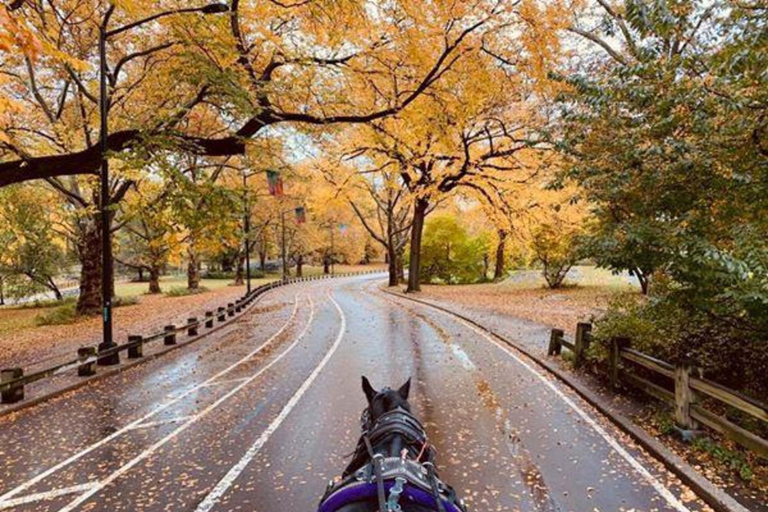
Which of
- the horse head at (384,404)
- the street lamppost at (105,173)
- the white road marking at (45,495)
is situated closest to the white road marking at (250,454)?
the white road marking at (45,495)

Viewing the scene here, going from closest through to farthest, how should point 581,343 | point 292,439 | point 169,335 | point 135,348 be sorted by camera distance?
point 292,439
point 581,343
point 135,348
point 169,335

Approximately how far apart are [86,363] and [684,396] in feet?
40.8

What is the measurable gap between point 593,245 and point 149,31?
50.8ft

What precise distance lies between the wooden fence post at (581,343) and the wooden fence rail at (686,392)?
49.9 inches

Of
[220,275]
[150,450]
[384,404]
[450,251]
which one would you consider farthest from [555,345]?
[220,275]

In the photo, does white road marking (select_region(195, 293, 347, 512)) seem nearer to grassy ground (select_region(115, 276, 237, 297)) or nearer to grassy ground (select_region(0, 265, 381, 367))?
grassy ground (select_region(0, 265, 381, 367))

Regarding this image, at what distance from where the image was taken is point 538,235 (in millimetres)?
32188

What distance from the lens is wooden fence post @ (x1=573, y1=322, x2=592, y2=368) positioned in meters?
11.0

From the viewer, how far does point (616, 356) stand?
9.21 m

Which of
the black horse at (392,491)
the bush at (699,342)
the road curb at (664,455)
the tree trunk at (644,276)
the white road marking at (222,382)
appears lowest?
the white road marking at (222,382)

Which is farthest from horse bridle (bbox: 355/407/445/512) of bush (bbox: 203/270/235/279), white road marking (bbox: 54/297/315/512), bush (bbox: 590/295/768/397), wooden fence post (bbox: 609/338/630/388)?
bush (bbox: 203/270/235/279)

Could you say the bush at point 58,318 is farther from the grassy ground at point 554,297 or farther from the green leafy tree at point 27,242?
the grassy ground at point 554,297

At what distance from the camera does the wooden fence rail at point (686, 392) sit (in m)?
5.63

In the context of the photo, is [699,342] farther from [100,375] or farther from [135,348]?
[135,348]
